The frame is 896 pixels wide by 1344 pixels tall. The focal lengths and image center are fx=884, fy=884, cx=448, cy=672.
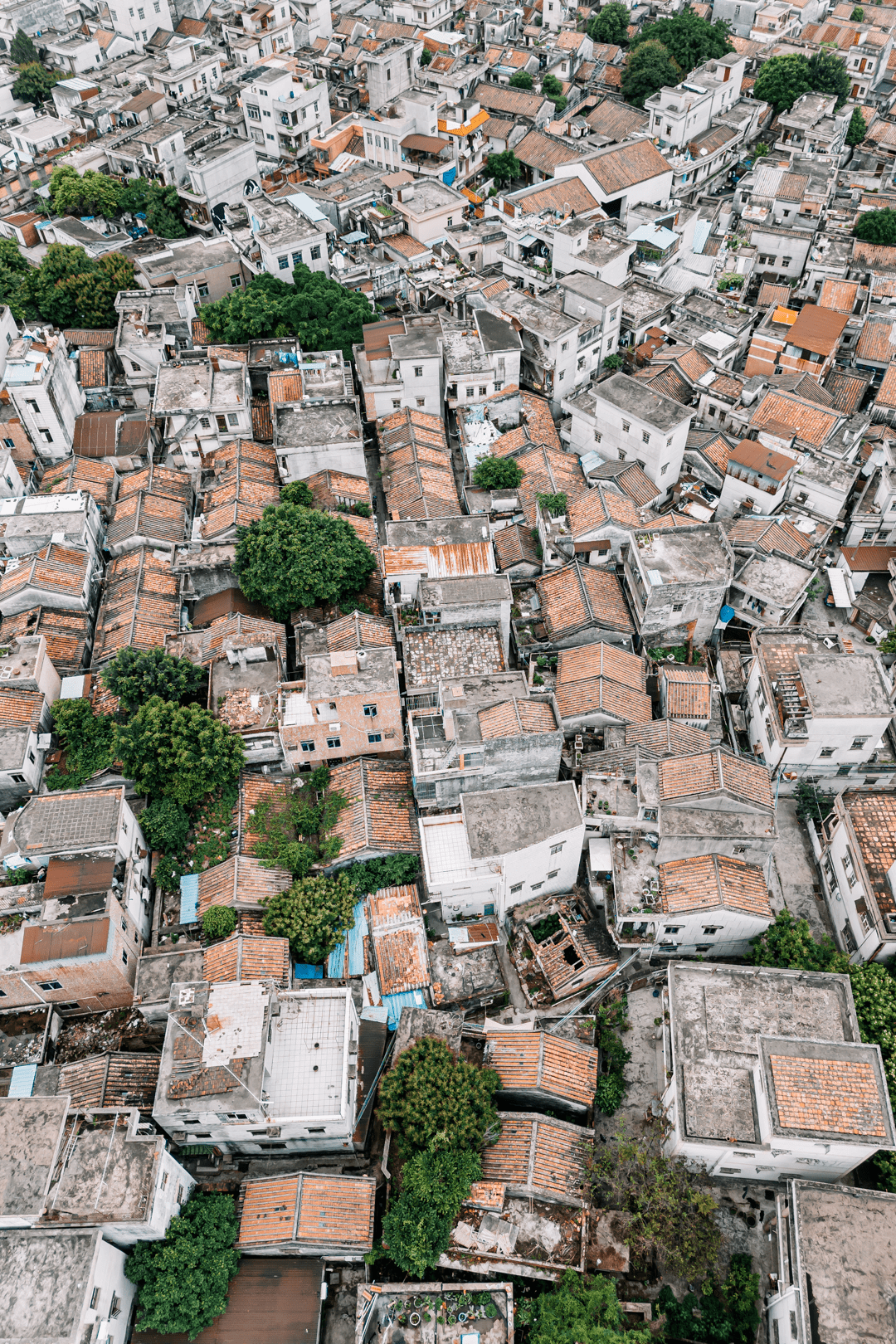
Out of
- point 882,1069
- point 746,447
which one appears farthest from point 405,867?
point 746,447

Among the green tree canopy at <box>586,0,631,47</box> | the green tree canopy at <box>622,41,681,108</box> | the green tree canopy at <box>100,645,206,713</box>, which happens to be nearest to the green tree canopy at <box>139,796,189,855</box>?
the green tree canopy at <box>100,645,206,713</box>

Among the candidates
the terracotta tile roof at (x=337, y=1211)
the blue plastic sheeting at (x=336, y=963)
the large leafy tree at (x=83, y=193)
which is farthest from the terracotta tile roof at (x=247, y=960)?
the large leafy tree at (x=83, y=193)

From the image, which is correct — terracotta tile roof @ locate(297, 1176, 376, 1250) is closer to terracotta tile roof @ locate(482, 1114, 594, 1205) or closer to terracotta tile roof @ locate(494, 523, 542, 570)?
terracotta tile roof @ locate(482, 1114, 594, 1205)

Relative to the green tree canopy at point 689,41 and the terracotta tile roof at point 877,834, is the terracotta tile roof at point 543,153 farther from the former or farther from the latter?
the terracotta tile roof at point 877,834

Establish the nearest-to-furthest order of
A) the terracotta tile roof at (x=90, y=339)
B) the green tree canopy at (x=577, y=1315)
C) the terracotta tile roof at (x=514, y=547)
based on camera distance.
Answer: the green tree canopy at (x=577, y=1315) < the terracotta tile roof at (x=514, y=547) < the terracotta tile roof at (x=90, y=339)

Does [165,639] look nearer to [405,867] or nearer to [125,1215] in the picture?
[405,867]

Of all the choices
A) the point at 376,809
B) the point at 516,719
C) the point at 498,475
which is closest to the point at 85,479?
the point at 498,475
